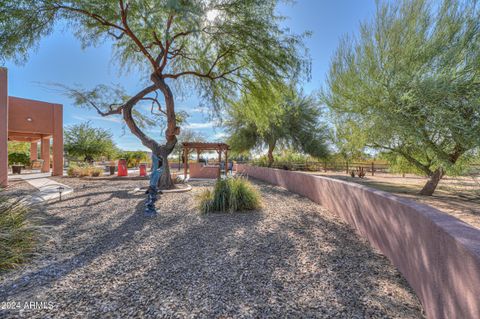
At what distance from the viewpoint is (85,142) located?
991 inches

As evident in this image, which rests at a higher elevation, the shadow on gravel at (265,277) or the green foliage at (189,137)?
the green foliage at (189,137)

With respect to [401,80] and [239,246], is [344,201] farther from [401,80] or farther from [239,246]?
[401,80]

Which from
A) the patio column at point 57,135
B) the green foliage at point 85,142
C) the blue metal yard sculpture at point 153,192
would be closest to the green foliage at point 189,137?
the green foliage at point 85,142

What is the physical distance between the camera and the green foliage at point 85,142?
2480 centimetres

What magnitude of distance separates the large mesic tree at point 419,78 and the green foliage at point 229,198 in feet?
16.7

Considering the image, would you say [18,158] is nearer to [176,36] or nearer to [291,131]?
[176,36]

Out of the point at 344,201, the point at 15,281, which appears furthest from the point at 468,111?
the point at 15,281

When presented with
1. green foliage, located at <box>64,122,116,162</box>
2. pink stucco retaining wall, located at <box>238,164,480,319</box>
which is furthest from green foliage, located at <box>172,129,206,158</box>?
pink stucco retaining wall, located at <box>238,164,480,319</box>

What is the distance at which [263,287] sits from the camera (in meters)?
2.46

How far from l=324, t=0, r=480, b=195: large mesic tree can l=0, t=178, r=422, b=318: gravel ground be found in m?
4.73

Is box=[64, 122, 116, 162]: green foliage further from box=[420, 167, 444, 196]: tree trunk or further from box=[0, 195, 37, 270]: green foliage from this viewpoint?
box=[420, 167, 444, 196]: tree trunk

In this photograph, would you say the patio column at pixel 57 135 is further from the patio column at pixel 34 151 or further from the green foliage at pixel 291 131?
the green foliage at pixel 291 131

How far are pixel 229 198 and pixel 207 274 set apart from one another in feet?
10.2

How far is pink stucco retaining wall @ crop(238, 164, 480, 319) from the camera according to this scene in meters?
1.56
